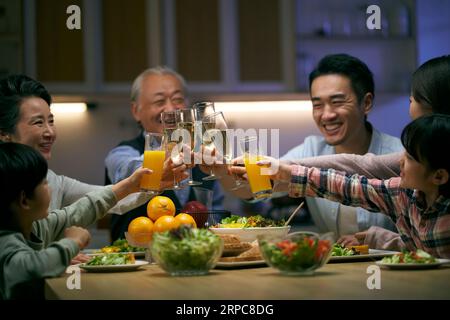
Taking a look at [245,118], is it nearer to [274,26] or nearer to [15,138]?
[274,26]

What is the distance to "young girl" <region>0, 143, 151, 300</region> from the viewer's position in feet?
5.70

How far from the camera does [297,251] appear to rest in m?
1.61

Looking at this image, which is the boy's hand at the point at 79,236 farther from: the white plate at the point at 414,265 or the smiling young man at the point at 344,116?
the smiling young man at the point at 344,116

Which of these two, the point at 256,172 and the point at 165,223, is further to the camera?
the point at 256,172

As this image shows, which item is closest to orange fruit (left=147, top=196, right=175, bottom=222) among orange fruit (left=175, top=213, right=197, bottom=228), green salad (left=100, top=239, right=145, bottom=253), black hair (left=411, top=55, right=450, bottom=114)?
orange fruit (left=175, top=213, right=197, bottom=228)

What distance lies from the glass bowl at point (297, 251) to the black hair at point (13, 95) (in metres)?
1.21

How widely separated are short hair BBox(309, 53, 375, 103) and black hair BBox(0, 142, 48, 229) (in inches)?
69.1

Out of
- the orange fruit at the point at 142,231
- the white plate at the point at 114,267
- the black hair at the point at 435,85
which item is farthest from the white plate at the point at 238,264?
the black hair at the point at 435,85

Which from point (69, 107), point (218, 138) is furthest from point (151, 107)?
point (69, 107)

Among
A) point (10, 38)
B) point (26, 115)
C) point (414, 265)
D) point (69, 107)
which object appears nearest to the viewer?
point (414, 265)

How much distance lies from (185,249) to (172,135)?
2.26ft

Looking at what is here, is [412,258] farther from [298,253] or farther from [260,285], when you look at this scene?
[260,285]

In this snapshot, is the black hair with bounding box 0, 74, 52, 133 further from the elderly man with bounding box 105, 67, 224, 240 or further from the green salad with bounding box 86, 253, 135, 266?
the elderly man with bounding box 105, 67, 224, 240

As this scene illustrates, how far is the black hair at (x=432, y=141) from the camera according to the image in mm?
1967
